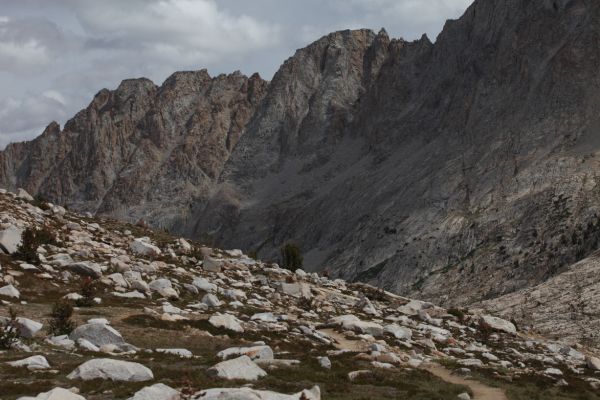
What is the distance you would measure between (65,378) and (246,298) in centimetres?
2973

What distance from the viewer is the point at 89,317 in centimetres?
3466

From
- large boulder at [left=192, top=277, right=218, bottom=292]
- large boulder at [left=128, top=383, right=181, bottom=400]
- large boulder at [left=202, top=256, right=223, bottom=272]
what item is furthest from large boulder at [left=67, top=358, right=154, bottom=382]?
large boulder at [left=202, top=256, right=223, bottom=272]

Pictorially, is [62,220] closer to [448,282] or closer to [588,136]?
[448,282]

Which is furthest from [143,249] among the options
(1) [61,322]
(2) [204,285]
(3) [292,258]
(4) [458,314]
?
(3) [292,258]

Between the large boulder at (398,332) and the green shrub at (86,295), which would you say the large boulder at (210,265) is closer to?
the large boulder at (398,332)

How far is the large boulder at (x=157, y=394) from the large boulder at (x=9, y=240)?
28960 millimetres

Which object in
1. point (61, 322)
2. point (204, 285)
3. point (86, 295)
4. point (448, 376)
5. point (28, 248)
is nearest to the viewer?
point (61, 322)

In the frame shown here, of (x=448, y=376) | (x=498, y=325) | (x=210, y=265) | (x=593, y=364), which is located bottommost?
(x=593, y=364)

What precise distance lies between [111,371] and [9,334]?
752 centimetres

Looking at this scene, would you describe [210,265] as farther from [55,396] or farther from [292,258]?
[292,258]

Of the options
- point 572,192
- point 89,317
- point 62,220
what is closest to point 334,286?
point 62,220

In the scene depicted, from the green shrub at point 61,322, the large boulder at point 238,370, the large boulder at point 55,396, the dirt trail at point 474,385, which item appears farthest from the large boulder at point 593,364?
the large boulder at point 55,396

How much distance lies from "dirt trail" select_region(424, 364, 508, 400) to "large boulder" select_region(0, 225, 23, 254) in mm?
28055

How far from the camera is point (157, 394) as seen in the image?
60.4 feet
